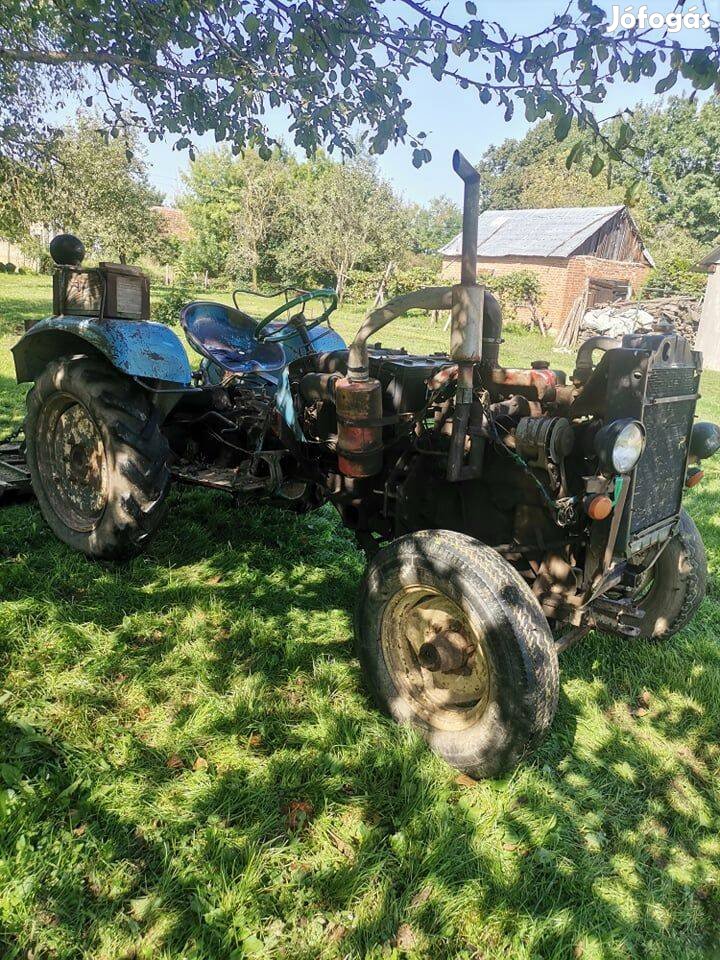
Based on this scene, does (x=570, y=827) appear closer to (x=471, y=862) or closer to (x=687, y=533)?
(x=471, y=862)

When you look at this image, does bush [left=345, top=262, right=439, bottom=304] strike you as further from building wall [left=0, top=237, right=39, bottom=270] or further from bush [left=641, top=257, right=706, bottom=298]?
building wall [left=0, top=237, right=39, bottom=270]

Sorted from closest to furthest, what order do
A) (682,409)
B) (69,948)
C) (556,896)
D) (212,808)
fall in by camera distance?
(69,948)
(556,896)
(212,808)
(682,409)

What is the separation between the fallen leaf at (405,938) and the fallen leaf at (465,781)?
0.54 metres

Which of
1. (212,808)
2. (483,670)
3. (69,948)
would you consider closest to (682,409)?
(483,670)

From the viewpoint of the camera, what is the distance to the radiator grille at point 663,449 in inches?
90.5

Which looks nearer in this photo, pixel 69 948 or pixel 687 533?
pixel 69 948

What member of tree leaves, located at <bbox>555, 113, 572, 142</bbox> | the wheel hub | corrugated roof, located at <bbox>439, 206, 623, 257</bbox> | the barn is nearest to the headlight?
the wheel hub

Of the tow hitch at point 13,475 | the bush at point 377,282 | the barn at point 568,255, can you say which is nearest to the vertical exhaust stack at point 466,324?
the tow hitch at point 13,475

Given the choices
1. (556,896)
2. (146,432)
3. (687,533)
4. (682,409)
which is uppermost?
(682,409)

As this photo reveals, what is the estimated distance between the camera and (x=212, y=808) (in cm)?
197

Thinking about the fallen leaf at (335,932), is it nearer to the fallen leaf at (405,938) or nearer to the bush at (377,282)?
the fallen leaf at (405,938)

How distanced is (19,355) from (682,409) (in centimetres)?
338

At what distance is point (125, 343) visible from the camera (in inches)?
120

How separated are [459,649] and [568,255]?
23.8 meters
